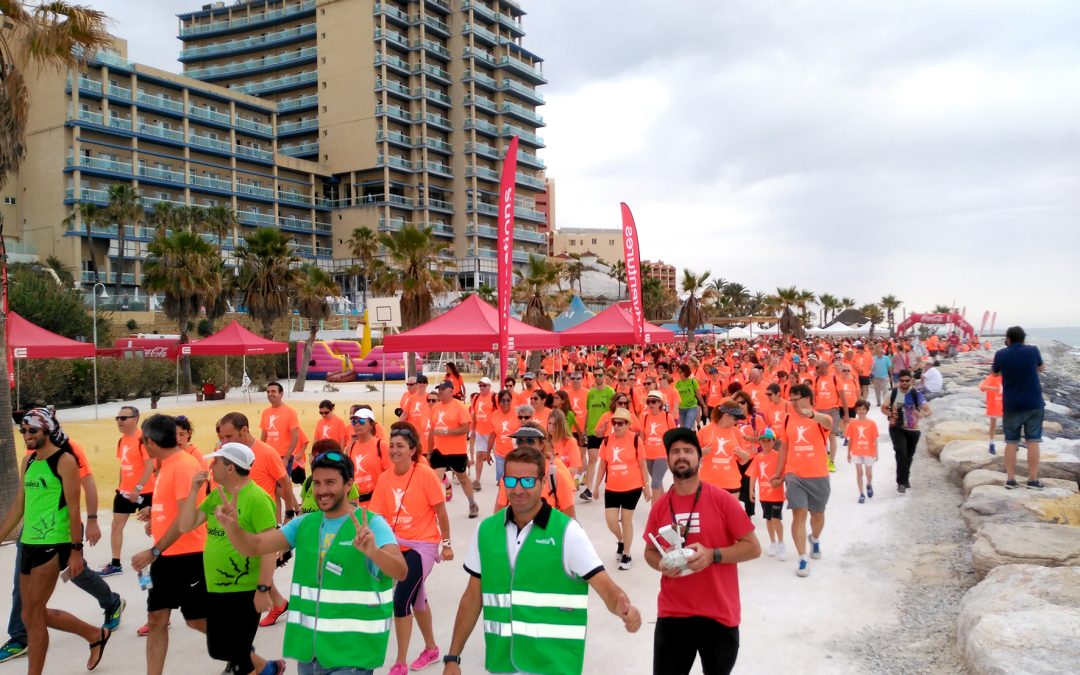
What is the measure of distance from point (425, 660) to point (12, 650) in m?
3.08

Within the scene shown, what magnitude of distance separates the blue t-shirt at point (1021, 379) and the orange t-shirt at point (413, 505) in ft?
22.8

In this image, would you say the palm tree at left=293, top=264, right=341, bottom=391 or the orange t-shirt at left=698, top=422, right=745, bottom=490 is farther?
the palm tree at left=293, top=264, right=341, bottom=391

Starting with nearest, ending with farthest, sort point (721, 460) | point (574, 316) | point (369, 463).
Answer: point (369, 463) → point (721, 460) → point (574, 316)

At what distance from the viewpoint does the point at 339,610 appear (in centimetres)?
325

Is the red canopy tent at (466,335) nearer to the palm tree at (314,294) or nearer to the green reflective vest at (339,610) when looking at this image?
the green reflective vest at (339,610)

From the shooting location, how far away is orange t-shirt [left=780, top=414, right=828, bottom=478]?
7.20m

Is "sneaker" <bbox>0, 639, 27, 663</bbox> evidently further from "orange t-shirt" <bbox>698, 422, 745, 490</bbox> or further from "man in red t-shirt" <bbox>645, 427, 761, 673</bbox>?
"orange t-shirt" <bbox>698, 422, 745, 490</bbox>

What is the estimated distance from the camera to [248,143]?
7644 centimetres

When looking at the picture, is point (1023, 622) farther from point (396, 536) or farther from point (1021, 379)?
point (1021, 379)

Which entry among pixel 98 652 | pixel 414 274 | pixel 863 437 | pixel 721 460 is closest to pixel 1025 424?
pixel 863 437

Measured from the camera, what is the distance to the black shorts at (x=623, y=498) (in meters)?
7.29

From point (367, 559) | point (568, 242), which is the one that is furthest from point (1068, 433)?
point (568, 242)

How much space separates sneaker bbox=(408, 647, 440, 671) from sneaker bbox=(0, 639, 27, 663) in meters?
2.92

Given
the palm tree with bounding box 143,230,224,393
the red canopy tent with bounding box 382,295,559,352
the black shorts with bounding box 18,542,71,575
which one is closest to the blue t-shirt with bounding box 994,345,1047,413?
the red canopy tent with bounding box 382,295,559,352
